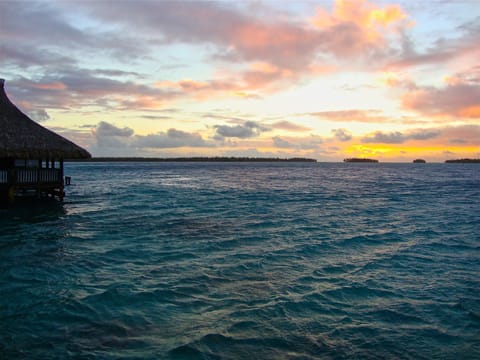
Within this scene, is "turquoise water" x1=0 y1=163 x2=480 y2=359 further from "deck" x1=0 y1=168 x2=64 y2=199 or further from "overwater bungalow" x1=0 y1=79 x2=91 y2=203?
"deck" x1=0 y1=168 x2=64 y2=199

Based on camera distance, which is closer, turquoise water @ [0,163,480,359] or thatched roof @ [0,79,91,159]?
turquoise water @ [0,163,480,359]

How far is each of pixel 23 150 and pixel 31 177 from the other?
3.89 m

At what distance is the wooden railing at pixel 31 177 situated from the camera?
25.5 m

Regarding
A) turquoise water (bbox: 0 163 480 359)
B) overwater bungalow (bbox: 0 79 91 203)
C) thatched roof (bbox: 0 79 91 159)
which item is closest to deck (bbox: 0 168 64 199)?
overwater bungalow (bbox: 0 79 91 203)

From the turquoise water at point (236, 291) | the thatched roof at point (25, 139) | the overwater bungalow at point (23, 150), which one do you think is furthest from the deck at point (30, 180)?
the turquoise water at point (236, 291)

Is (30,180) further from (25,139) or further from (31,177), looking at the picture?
(25,139)

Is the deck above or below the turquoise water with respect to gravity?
above

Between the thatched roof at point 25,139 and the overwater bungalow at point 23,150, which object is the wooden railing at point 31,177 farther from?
the thatched roof at point 25,139

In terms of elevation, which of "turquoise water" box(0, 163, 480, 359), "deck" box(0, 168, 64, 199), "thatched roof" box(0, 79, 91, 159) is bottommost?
"turquoise water" box(0, 163, 480, 359)

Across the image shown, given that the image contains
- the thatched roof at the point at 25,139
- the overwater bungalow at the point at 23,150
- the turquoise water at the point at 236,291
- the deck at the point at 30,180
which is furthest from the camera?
the deck at the point at 30,180

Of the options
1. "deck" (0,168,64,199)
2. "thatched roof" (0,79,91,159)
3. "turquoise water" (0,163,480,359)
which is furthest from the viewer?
"deck" (0,168,64,199)

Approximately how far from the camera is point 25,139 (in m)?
24.9

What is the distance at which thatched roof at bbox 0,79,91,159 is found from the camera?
23859 millimetres

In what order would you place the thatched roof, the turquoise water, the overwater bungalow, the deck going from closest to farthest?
the turquoise water
the thatched roof
the overwater bungalow
the deck
